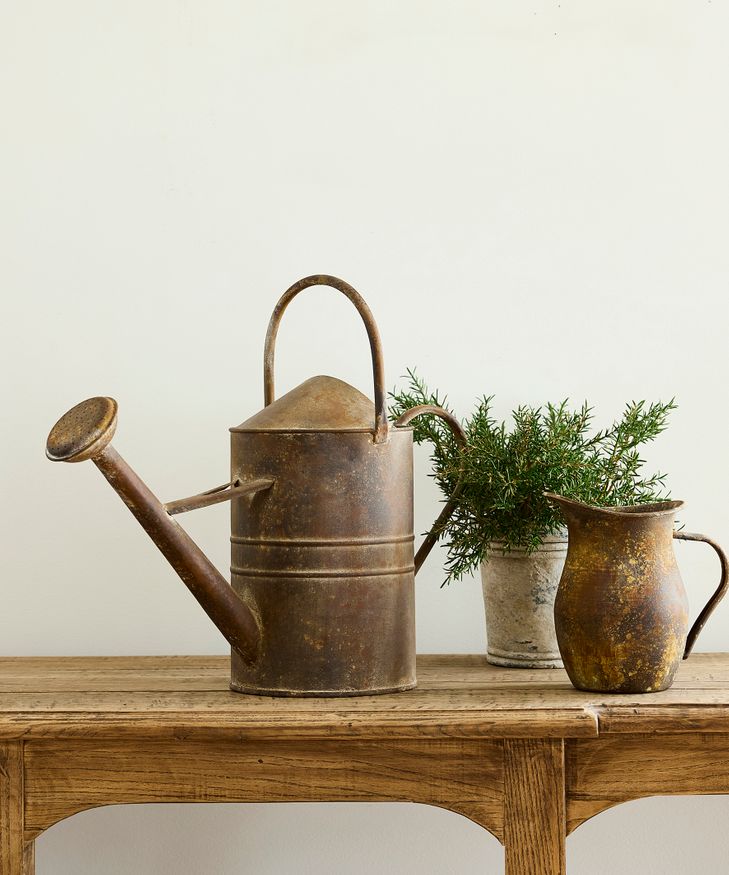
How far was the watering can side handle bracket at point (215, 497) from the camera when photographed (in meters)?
1.01

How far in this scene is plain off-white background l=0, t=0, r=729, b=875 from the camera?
1.39 metres

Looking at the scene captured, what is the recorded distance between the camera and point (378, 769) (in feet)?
3.12

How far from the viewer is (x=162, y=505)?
0.99 m

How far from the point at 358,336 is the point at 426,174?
9.0 inches

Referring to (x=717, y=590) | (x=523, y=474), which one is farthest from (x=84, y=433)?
(x=717, y=590)

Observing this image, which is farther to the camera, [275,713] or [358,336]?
[358,336]

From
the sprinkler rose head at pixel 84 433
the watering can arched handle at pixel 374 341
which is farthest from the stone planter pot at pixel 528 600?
the sprinkler rose head at pixel 84 433

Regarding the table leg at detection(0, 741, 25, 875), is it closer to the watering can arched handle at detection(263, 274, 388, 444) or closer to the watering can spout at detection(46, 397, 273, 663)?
the watering can spout at detection(46, 397, 273, 663)

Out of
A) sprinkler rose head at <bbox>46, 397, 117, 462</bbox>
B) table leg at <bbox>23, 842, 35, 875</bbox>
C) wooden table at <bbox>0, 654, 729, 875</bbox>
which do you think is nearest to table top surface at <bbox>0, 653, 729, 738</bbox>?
wooden table at <bbox>0, 654, 729, 875</bbox>

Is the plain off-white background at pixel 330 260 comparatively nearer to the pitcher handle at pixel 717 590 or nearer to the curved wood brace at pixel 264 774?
the pitcher handle at pixel 717 590

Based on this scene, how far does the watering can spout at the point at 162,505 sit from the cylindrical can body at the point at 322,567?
0.02m

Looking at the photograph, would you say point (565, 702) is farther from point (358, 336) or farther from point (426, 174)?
point (426, 174)

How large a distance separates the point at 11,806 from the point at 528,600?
1.89 ft

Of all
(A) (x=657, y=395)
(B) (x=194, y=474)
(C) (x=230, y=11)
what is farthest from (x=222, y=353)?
(A) (x=657, y=395)
